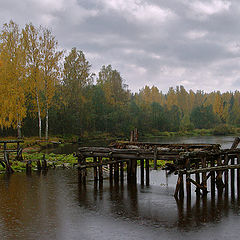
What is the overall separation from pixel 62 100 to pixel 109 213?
49842mm

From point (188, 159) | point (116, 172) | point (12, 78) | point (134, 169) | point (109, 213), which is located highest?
point (12, 78)

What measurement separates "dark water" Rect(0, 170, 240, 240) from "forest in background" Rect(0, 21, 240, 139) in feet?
93.6

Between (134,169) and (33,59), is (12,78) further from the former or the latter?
(134,169)

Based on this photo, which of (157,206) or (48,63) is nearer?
(157,206)

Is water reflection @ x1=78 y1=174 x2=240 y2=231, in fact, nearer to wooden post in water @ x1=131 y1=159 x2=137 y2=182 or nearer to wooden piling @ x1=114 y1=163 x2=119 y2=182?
wooden piling @ x1=114 y1=163 x2=119 y2=182

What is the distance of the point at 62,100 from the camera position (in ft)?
204

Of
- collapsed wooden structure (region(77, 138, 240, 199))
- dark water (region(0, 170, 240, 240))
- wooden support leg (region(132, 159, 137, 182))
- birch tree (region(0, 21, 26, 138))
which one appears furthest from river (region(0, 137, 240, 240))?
birch tree (region(0, 21, 26, 138))

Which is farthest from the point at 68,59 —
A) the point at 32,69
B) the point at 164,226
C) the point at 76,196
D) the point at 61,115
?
the point at 164,226

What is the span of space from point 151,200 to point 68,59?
53.5 metres

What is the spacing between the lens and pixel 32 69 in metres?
49.0

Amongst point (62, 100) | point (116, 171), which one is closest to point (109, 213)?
point (116, 171)

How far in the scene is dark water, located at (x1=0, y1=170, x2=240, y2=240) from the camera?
1151 cm

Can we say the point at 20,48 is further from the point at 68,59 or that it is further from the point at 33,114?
the point at 68,59

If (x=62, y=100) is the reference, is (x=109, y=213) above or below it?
below
